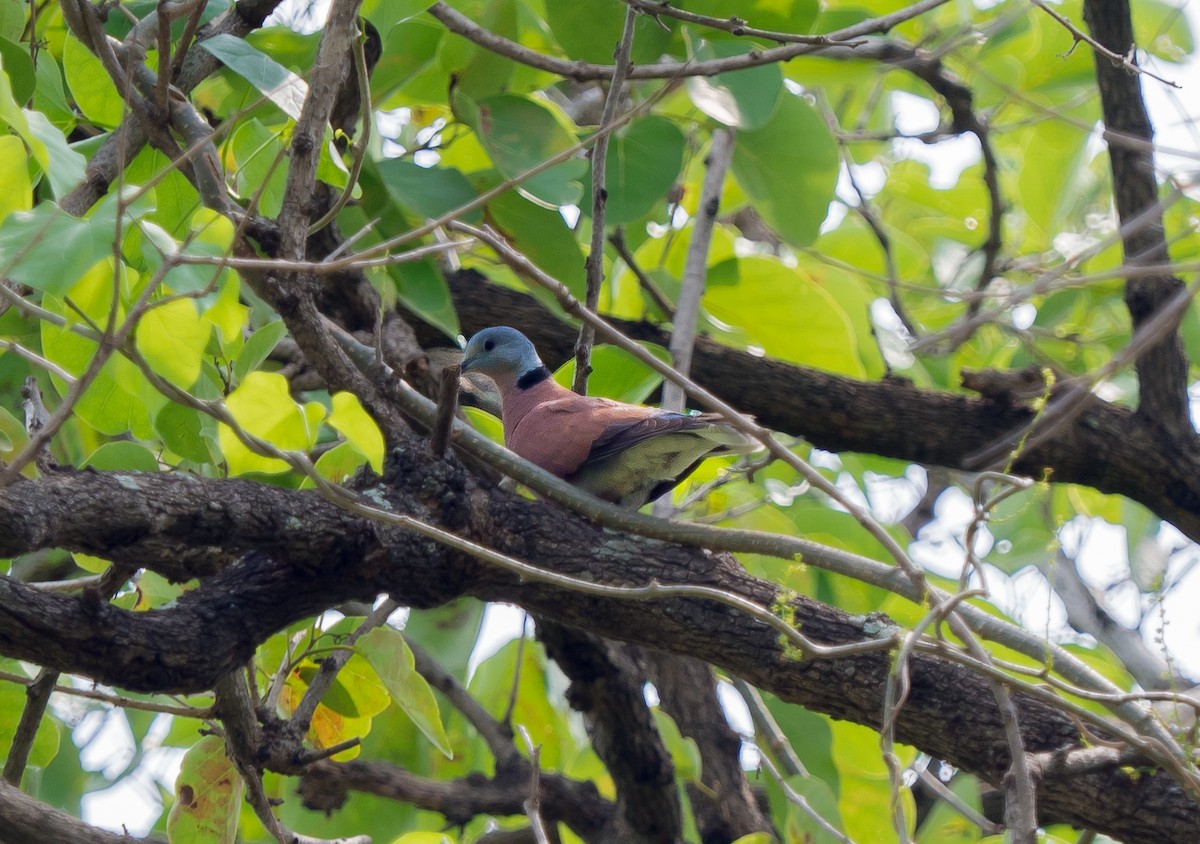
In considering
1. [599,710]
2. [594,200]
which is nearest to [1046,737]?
[599,710]

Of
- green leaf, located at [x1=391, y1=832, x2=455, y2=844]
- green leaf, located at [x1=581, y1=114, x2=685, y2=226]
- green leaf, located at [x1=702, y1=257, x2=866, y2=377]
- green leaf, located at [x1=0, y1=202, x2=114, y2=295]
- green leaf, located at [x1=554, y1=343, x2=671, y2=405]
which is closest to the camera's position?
green leaf, located at [x1=0, y1=202, x2=114, y2=295]

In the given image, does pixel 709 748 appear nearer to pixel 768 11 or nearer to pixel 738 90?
pixel 738 90

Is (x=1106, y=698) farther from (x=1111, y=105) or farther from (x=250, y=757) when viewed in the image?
(x=1111, y=105)

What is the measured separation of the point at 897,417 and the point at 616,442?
5.01 ft

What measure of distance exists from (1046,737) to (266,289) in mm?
2186

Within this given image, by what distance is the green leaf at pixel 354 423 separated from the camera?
Result: 208cm

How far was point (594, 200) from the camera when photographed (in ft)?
11.0

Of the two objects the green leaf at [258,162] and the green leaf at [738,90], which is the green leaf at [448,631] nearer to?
the green leaf at [258,162]

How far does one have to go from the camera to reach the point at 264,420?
2141 millimetres

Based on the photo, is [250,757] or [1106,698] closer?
[1106,698]

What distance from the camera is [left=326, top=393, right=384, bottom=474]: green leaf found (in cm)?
208

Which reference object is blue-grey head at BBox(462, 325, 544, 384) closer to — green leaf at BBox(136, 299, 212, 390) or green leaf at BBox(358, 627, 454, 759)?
green leaf at BBox(358, 627, 454, 759)

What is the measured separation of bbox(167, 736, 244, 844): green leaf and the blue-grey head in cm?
163

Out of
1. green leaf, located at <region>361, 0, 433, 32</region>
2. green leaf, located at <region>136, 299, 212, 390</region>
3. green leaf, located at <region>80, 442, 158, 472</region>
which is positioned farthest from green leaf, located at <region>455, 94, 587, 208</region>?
green leaf, located at <region>136, 299, 212, 390</region>
